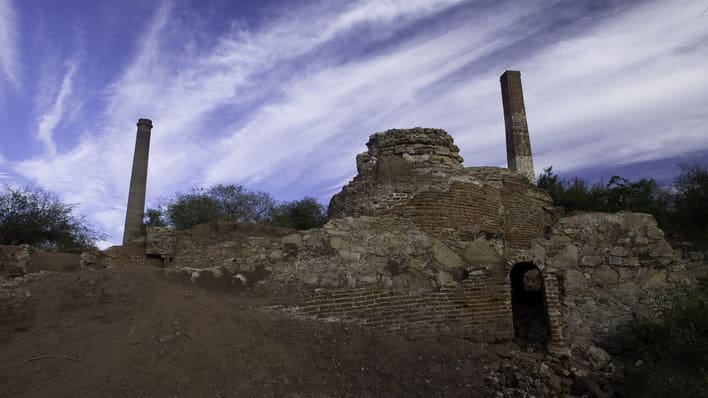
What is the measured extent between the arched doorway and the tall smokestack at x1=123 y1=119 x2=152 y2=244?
59.9 ft

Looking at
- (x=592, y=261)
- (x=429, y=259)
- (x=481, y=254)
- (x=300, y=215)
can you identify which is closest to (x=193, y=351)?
(x=429, y=259)

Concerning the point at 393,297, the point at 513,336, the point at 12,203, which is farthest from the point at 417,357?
the point at 12,203

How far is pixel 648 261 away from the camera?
23.5ft

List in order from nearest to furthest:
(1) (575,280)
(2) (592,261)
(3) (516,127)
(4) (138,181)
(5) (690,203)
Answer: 1. (1) (575,280)
2. (2) (592,261)
3. (5) (690,203)
4. (3) (516,127)
5. (4) (138,181)

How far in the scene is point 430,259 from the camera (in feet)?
21.9

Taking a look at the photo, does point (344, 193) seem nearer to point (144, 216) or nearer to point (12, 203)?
point (12, 203)

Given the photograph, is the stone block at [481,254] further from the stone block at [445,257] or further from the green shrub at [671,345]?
the green shrub at [671,345]

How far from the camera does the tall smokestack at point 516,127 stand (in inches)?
810

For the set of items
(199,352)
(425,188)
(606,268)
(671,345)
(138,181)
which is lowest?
(671,345)

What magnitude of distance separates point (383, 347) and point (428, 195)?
100.0 inches

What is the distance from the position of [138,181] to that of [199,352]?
2074 cm

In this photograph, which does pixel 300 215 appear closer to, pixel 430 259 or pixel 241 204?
pixel 241 204

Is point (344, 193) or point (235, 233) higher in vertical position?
point (344, 193)

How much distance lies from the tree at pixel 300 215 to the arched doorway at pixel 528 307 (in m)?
8.62
